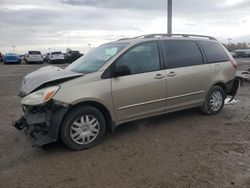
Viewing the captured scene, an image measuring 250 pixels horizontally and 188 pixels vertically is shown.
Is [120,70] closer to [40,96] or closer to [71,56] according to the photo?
[40,96]

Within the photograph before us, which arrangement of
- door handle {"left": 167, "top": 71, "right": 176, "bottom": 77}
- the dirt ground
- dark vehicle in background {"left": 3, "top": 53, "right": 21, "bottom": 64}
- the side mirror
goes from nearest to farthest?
the dirt ground
the side mirror
door handle {"left": 167, "top": 71, "right": 176, "bottom": 77}
dark vehicle in background {"left": 3, "top": 53, "right": 21, "bottom": 64}

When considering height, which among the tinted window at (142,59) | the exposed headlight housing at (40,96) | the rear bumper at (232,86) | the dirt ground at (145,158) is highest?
the tinted window at (142,59)

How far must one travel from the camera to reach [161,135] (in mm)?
5191

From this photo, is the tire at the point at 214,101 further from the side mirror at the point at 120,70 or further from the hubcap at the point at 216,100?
the side mirror at the point at 120,70

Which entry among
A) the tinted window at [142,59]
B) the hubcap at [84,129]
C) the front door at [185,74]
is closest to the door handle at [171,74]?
the front door at [185,74]

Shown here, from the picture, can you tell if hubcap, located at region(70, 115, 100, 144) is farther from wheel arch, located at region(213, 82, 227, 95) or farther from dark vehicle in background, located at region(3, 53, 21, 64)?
dark vehicle in background, located at region(3, 53, 21, 64)

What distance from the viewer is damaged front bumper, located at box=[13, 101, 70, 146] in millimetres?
4316

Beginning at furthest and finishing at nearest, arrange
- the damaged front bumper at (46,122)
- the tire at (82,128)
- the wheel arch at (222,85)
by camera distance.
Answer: the wheel arch at (222,85)
the tire at (82,128)
the damaged front bumper at (46,122)

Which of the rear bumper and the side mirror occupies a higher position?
the side mirror

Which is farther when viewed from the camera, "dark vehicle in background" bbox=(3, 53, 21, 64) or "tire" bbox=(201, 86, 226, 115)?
"dark vehicle in background" bbox=(3, 53, 21, 64)

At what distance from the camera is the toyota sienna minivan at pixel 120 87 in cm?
441

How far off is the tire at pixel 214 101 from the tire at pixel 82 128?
2679 millimetres

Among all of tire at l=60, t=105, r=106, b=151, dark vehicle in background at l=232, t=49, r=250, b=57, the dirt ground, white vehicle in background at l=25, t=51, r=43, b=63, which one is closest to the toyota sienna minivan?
tire at l=60, t=105, r=106, b=151

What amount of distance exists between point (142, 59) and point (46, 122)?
207cm
